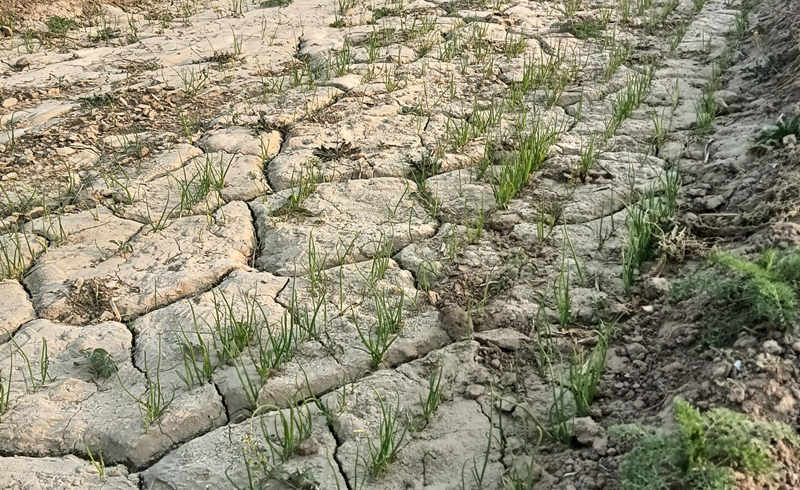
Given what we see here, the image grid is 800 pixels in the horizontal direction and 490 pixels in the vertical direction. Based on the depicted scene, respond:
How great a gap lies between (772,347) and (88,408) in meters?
2.04

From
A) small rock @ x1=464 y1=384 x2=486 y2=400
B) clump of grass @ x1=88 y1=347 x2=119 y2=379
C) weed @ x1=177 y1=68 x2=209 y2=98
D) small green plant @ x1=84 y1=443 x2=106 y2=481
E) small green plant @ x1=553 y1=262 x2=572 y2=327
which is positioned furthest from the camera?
weed @ x1=177 y1=68 x2=209 y2=98

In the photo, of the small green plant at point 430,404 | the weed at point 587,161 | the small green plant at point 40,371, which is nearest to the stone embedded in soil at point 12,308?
the small green plant at point 40,371

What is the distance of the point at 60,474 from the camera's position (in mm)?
2240

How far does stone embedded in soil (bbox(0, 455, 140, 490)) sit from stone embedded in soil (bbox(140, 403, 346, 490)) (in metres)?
0.07

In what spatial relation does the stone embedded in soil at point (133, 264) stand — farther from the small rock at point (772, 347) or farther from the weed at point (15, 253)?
the small rock at point (772, 347)

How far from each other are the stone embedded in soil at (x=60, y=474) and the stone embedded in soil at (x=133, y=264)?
0.71m

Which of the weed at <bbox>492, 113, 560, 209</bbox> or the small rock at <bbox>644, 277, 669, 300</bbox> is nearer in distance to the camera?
the small rock at <bbox>644, 277, 669, 300</bbox>

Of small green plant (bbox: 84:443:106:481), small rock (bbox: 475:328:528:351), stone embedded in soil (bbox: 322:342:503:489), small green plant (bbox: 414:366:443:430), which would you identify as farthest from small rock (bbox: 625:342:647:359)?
small green plant (bbox: 84:443:106:481)

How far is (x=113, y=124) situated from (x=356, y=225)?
1758 millimetres

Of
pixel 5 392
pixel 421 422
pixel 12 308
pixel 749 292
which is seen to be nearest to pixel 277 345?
pixel 421 422

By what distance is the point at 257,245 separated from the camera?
10.9ft

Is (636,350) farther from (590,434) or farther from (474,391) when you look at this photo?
(474,391)

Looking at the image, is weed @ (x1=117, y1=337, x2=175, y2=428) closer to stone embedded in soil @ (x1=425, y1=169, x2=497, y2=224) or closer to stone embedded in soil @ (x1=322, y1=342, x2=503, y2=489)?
stone embedded in soil @ (x1=322, y1=342, x2=503, y2=489)

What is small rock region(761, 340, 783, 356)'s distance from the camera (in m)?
2.14
